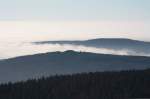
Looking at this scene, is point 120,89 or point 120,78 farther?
point 120,78

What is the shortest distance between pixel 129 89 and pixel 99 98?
9131mm

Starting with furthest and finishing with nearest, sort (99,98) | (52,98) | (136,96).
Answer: (52,98) < (99,98) < (136,96)

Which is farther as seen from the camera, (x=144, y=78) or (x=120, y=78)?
(x=120, y=78)

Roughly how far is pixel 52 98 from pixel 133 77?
2499 cm

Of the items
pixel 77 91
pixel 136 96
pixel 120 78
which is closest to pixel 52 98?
pixel 77 91

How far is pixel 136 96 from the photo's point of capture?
15150 centimetres

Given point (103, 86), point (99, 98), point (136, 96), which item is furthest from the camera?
point (103, 86)

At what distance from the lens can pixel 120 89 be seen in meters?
174

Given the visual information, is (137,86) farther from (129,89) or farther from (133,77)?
(133,77)

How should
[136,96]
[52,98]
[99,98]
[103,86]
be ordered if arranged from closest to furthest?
[136,96] → [99,98] → [103,86] → [52,98]

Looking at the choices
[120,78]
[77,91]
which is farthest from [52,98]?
[120,78]

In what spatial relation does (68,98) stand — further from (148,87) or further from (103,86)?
(148,87)

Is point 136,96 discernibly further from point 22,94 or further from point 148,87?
point 22,94

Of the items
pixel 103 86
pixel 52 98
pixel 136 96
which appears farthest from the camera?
pixel 52 98
